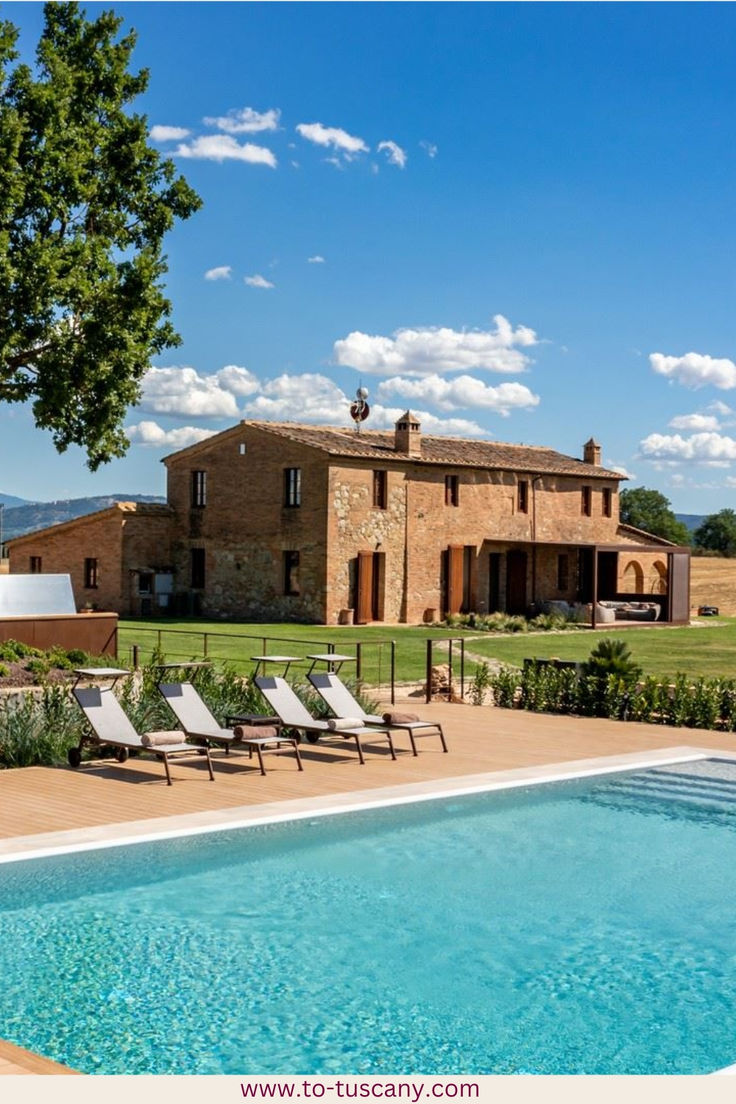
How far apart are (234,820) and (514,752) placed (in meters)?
4.53

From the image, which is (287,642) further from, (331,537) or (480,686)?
(331,537)

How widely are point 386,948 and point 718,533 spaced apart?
94116 millimetres

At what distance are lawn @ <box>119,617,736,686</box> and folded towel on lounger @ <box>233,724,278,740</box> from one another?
7.81 m

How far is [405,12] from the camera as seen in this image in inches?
626

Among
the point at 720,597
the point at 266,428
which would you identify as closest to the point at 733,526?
the point at 720,597

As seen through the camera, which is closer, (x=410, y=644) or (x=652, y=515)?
(x=410, y=644)

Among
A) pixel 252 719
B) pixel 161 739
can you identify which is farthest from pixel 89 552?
pixel 161 739

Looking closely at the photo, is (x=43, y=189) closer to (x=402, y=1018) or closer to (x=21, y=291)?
(x=21, y=291)

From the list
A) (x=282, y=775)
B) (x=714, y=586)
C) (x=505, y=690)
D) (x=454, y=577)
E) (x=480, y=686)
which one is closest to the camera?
(x=282, y=775)

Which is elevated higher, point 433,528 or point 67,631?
point 433,528

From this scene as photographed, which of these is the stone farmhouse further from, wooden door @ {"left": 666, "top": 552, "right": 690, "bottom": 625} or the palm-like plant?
the palm-like plant

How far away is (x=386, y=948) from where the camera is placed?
23.1 feet

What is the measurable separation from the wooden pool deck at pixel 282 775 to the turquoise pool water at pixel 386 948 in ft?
2.23
